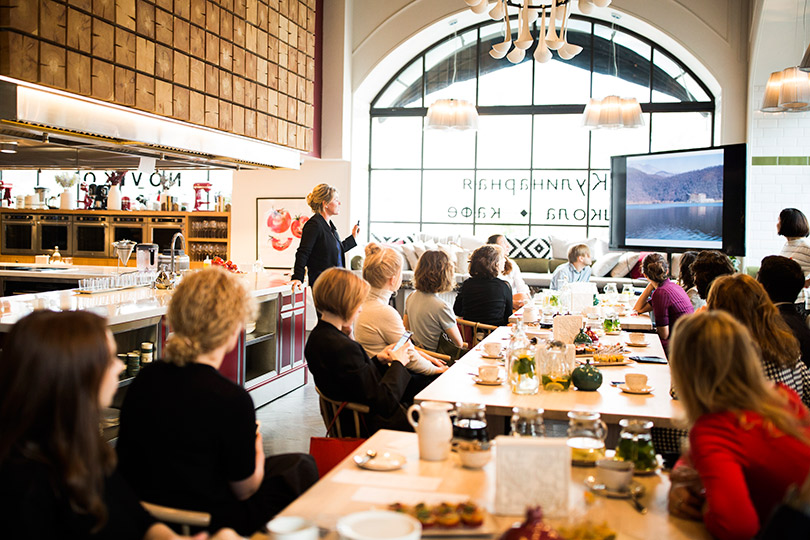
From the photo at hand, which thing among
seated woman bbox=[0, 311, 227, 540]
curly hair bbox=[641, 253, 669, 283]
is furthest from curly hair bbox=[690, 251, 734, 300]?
seated woman bbox=[0, 311, 227, 540]

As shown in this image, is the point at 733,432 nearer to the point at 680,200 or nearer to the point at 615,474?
the point at 615,474

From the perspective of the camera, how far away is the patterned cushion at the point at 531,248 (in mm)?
11773

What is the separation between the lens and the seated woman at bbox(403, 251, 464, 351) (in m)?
4.91

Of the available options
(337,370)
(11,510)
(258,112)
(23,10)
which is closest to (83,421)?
(11,510)

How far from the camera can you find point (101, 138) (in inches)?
217

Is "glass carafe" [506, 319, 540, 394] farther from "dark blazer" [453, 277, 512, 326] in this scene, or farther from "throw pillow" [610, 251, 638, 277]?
"throw pillow" [610, 251, 638, 277]

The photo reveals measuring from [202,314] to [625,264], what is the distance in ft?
31.5

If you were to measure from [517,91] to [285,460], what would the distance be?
33.4 feet

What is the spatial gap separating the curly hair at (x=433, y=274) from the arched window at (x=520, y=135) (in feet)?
23.6

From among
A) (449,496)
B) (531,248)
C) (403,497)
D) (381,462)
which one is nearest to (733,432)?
(449,496)

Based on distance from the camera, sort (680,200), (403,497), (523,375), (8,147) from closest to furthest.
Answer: (403,497), (523,375), (8,147), (680,200)

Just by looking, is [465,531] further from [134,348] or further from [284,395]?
[284,395]

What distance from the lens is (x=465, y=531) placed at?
1645 millimetres

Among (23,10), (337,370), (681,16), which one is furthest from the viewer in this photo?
(681,16)
